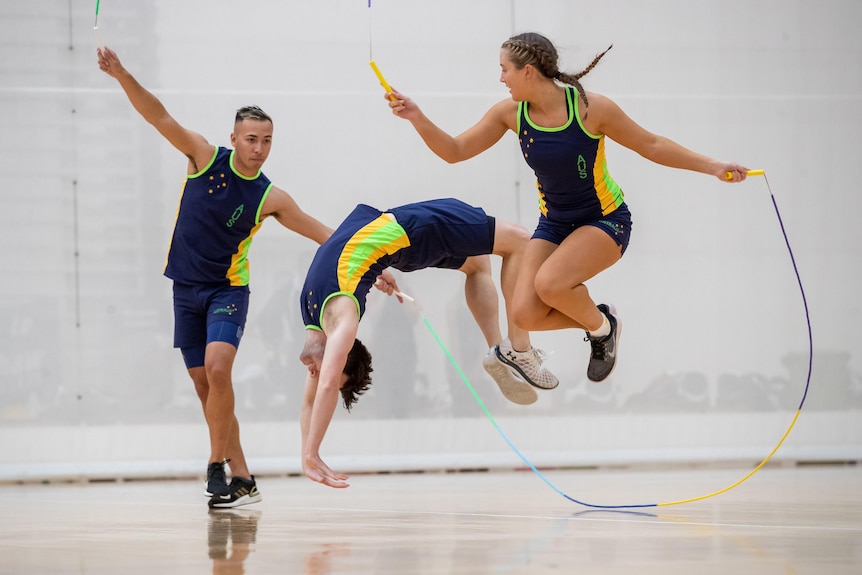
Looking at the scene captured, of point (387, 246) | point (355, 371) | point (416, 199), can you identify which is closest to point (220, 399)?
point (355, 371)

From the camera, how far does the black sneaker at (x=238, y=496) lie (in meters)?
3.70

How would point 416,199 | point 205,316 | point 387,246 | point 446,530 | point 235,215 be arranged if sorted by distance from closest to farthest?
point 446,530 < point 387,246 < point 235,215 < point 205,316 < point 416,199

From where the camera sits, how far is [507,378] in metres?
3.83

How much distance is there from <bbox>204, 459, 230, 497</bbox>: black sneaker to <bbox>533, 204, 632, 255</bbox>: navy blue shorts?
4.46 ft

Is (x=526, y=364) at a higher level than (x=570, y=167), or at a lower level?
lower

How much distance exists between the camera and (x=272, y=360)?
5.29m

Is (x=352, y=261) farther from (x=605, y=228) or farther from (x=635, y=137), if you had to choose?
(x=635, y=137)

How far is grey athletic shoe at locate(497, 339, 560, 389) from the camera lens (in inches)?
148

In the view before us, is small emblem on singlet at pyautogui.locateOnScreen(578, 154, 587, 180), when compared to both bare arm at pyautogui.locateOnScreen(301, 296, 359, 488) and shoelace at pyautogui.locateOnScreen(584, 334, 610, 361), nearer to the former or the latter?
shoelace at pyautogui.locateOnScreen(584, 334, 610, 361)

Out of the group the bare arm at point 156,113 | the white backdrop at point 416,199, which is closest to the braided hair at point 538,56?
the bare arm at point 156,113

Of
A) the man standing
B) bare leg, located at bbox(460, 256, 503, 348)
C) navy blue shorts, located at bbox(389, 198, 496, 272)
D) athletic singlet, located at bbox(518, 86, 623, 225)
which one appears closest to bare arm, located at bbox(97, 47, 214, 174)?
the man standing

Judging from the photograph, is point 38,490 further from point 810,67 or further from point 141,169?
point 810,67

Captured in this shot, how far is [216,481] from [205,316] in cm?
61

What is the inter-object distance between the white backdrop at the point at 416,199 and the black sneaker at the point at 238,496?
4.64 ft
